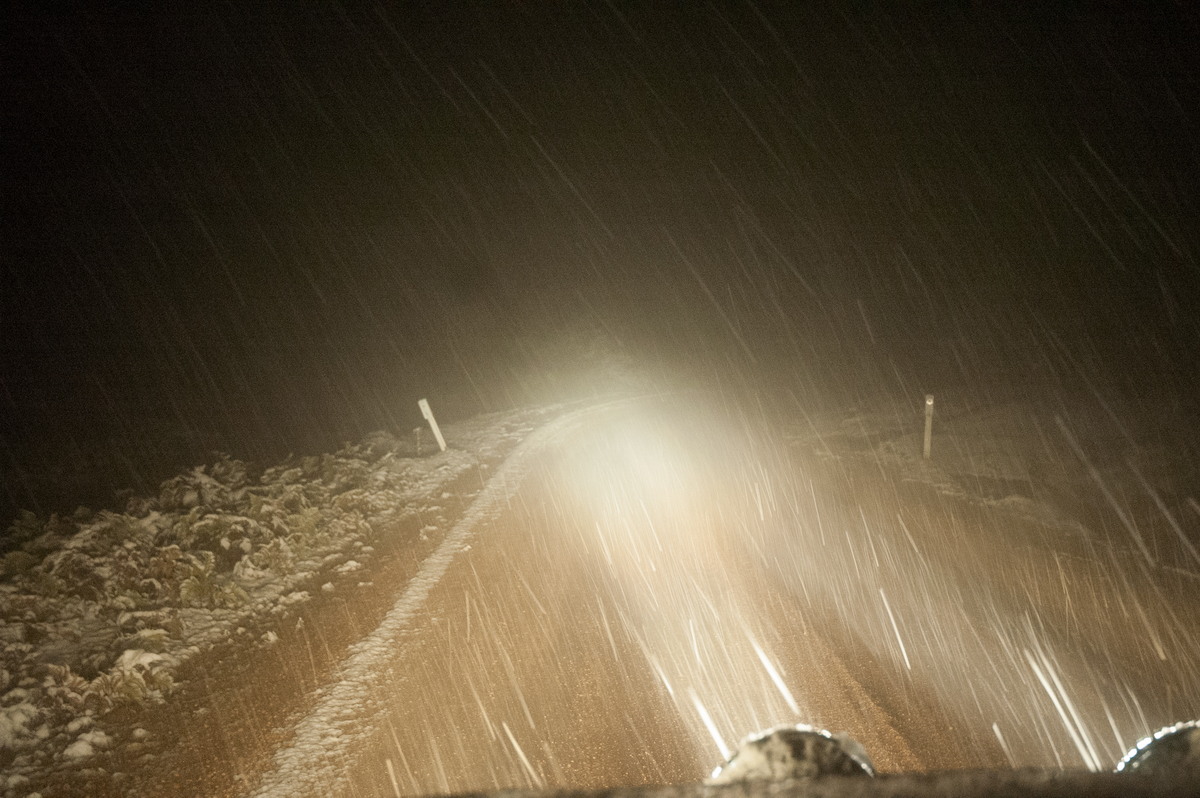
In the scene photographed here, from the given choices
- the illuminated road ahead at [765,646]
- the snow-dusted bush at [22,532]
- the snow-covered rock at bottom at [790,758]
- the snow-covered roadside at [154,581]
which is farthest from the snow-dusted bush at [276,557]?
the snow-covered rock at bottom at [790,758]

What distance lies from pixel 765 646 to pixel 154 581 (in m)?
6.76

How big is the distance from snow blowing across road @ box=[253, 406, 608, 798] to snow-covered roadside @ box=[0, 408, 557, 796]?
3.67 feet

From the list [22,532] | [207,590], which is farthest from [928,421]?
[22,532]

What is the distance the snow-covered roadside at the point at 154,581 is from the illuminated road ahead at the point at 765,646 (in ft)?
6.37

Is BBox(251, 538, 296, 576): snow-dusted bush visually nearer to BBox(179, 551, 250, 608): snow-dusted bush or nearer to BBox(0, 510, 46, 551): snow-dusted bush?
BBox(179, 551, 250, 608): snow-dusted bush

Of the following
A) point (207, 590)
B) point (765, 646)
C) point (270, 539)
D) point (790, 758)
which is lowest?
point (765, 646)

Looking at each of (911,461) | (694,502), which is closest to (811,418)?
(911,461)

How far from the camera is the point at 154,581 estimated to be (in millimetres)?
6668

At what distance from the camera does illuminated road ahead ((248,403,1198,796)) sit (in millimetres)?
Result: 4320

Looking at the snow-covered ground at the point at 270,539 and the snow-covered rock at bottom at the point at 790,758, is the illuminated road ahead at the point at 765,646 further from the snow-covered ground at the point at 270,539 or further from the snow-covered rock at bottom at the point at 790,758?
the snow-covered rock at bottom at the point at 790,758

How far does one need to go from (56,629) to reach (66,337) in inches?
1264

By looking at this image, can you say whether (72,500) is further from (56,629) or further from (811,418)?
(811,418)

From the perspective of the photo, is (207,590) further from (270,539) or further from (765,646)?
(765,646)

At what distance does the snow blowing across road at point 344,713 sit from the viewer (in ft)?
13.3
